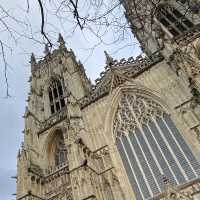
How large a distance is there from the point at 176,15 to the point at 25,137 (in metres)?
12.5

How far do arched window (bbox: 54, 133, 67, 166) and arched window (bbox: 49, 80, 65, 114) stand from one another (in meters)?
3.22

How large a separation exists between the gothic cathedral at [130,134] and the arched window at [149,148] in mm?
41

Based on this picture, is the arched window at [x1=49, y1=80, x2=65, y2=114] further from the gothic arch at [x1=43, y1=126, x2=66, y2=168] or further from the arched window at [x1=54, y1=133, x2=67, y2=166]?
the arched window at [x1=54, y1=133, x2=67, y2=166]

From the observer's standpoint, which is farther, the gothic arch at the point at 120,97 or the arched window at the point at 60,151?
the arched window at the point at 60,151

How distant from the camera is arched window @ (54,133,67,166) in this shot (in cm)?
1619

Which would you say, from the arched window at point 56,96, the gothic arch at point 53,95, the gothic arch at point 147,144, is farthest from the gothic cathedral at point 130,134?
the arched window at point 56,96

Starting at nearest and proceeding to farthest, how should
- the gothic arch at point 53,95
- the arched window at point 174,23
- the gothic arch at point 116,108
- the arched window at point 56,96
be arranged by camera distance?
the gothic arch at point 116,108, the arched window at point 174,23, the gothic arch at point 53,95, the arched window at point 56,96

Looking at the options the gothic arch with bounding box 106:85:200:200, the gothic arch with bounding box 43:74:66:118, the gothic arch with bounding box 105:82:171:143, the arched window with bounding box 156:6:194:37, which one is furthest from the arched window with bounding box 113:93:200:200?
the gothic arch with bounding box 43:74:66:118

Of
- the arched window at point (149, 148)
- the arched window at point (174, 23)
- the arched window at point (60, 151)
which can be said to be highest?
the arched window at point (174, 23)

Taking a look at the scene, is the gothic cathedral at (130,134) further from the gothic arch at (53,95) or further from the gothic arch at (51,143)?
the gothic arch at (53,95)

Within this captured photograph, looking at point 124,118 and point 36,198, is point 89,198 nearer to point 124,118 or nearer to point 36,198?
point 36,198

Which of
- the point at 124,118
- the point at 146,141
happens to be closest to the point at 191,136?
→ the point at 146,141

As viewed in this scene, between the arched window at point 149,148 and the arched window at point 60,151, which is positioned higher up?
the arched window at point 60,151

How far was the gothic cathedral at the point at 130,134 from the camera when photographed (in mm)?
11617
